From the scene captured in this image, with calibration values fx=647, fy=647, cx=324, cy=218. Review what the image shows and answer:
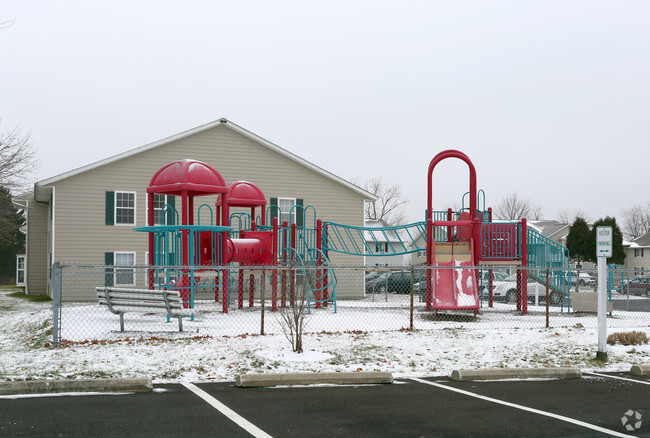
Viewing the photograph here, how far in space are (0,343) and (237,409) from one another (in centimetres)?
789

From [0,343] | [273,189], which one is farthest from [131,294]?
[273,189]

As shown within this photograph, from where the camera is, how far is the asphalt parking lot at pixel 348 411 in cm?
613

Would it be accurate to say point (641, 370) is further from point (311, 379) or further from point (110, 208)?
point (110, 208)

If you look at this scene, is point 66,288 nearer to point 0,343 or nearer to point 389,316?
point 0,343

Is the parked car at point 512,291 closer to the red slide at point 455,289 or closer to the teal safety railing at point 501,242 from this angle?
the teal safety railing at point 501,242

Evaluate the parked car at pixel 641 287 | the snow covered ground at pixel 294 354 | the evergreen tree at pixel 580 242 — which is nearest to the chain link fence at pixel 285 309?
the snow covered ground at pixel 294 354

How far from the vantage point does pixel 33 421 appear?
6.38 meters

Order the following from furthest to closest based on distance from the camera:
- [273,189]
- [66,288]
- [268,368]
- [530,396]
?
[273,189], [66,288], [268,368], [530,396]

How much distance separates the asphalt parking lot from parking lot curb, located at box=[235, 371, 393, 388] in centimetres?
20

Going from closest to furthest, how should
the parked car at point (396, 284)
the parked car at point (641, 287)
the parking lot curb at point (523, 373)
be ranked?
the parking lot curb at point (523, 373) < the parked car at point (396, 284) < the parked car at point (641, 287)

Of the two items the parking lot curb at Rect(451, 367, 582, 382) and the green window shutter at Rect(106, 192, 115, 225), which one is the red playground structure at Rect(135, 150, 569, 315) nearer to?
the parking lot curb at Rect(451, 367, 582, 382)

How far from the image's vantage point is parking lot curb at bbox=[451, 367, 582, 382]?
9109mm

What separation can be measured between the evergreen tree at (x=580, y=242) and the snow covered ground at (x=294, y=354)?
4679 cm

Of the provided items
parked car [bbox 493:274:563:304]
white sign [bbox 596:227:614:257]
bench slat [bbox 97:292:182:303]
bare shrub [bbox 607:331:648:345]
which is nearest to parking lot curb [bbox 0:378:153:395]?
bench slat [bbox 97:292:182:303]
